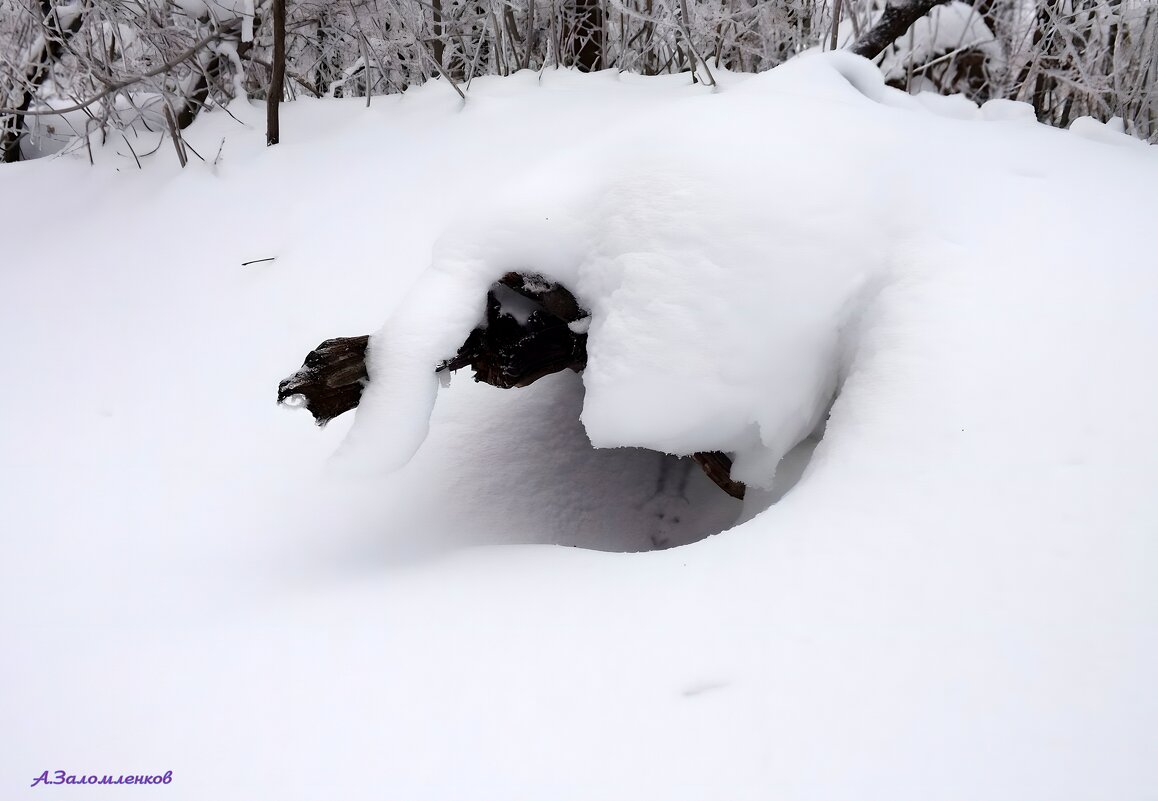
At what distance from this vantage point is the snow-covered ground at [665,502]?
3.65 feet

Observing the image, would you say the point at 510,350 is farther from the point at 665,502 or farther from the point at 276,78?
the point at 276,78

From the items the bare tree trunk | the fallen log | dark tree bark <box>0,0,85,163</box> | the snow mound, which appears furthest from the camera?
dark tree bark <box>0,0,85,163</box>

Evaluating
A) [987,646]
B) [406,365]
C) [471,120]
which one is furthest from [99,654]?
[471,120]

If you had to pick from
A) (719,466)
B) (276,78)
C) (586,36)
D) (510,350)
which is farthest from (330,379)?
(586,36)

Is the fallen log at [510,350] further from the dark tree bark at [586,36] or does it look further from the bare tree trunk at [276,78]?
the dark tree bark at [586,36]

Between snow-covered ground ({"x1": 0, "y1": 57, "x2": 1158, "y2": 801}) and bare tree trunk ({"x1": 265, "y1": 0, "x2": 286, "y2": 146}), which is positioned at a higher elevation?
bare tree trunk ({"x1": 265, "y1": 0, "x2": 286, "y2": 146})

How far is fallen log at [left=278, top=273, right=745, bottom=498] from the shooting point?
74.8 inches

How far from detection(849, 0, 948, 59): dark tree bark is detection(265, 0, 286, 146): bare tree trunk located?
110 inches

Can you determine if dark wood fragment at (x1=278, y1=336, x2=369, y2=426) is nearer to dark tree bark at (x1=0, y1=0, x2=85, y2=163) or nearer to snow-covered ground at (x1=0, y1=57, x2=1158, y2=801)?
snow-covered ground at (x1=0, y1=57, x2=1158, y2=801)

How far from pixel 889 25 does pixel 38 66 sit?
4557 millimetres

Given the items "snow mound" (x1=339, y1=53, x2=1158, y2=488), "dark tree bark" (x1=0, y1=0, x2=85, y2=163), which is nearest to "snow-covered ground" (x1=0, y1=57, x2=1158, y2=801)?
"snow mound" (x1=339, y1=53, x2=1158, y2=488)

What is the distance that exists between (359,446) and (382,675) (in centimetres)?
71

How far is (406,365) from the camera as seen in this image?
187 centimetres

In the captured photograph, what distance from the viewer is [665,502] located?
8.34ft
